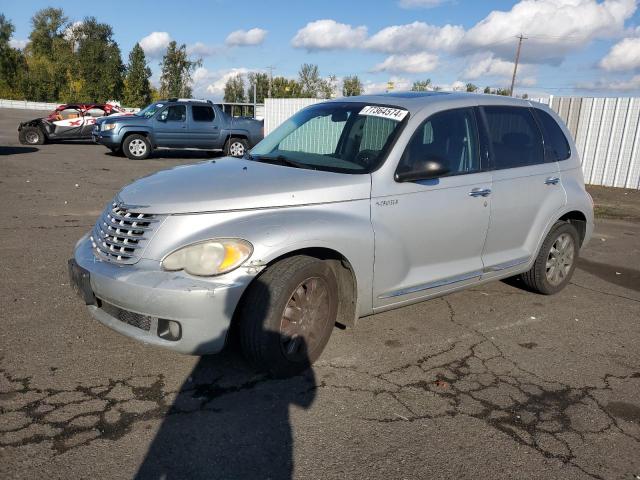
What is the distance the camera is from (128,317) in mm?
3326

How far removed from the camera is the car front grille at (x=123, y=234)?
3311mm

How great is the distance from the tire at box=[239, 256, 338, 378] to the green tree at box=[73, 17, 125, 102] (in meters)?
73.5

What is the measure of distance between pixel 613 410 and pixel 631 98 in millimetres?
12851

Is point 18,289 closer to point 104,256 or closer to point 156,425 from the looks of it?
point 104,256

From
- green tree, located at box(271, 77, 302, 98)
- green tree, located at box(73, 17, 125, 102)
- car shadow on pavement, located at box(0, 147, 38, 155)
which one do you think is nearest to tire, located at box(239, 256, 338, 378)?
car shadow on pavement, located at box(0, 147, 38, 155)

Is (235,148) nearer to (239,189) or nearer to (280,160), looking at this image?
(280,160)

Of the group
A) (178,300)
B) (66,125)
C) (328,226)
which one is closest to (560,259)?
(328,226)

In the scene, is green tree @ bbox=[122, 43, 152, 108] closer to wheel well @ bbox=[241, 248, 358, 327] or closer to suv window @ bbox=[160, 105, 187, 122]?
suv window @ bbox=[160, 105, 187, 122]

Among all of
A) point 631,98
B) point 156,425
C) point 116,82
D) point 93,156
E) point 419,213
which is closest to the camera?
point 156,425

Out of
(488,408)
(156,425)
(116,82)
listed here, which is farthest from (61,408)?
(116,82)

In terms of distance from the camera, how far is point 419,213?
4012mm

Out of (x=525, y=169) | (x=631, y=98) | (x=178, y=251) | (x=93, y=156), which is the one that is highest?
(x=631, y=98)

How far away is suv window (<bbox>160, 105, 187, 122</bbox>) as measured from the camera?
1738 centimetres

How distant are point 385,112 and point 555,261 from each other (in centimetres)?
248
